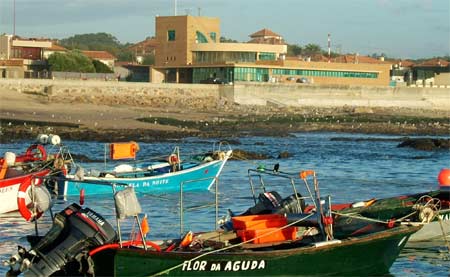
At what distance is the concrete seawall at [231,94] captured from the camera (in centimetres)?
7112

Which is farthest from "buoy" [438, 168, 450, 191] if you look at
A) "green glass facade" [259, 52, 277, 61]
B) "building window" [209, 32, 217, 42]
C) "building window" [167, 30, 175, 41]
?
"building window" [209, 32, 217, 42]

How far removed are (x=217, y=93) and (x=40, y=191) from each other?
66.4 meters

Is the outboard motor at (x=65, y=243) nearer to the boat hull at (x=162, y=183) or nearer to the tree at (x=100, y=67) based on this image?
the boat hull at (x=162, y=183)

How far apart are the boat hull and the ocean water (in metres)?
0.28

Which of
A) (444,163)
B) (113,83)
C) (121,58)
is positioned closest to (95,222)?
(444,163)

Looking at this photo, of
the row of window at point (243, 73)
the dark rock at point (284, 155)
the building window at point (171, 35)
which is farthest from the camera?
the building window at point (171, 35)

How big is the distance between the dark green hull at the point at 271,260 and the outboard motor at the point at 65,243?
0.30m

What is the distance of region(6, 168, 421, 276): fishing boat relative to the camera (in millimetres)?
14180

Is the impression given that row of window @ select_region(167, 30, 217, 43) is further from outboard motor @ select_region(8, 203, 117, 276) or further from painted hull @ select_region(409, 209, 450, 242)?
outboard motor @ select_region(8, 203, 117, 276)

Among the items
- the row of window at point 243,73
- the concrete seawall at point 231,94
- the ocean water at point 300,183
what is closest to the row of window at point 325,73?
the row of window at point 243,73

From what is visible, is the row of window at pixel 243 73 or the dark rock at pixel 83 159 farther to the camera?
the row of window at pixel 243 73

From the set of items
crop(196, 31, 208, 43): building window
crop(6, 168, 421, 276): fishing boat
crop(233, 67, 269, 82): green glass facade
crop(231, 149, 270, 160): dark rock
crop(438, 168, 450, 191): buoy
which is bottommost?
crop(231, 149, 270, 160): dark rock

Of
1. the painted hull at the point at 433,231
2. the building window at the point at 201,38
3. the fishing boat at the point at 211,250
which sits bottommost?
the painted hull at the point at 433,231

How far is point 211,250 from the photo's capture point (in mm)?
14836
